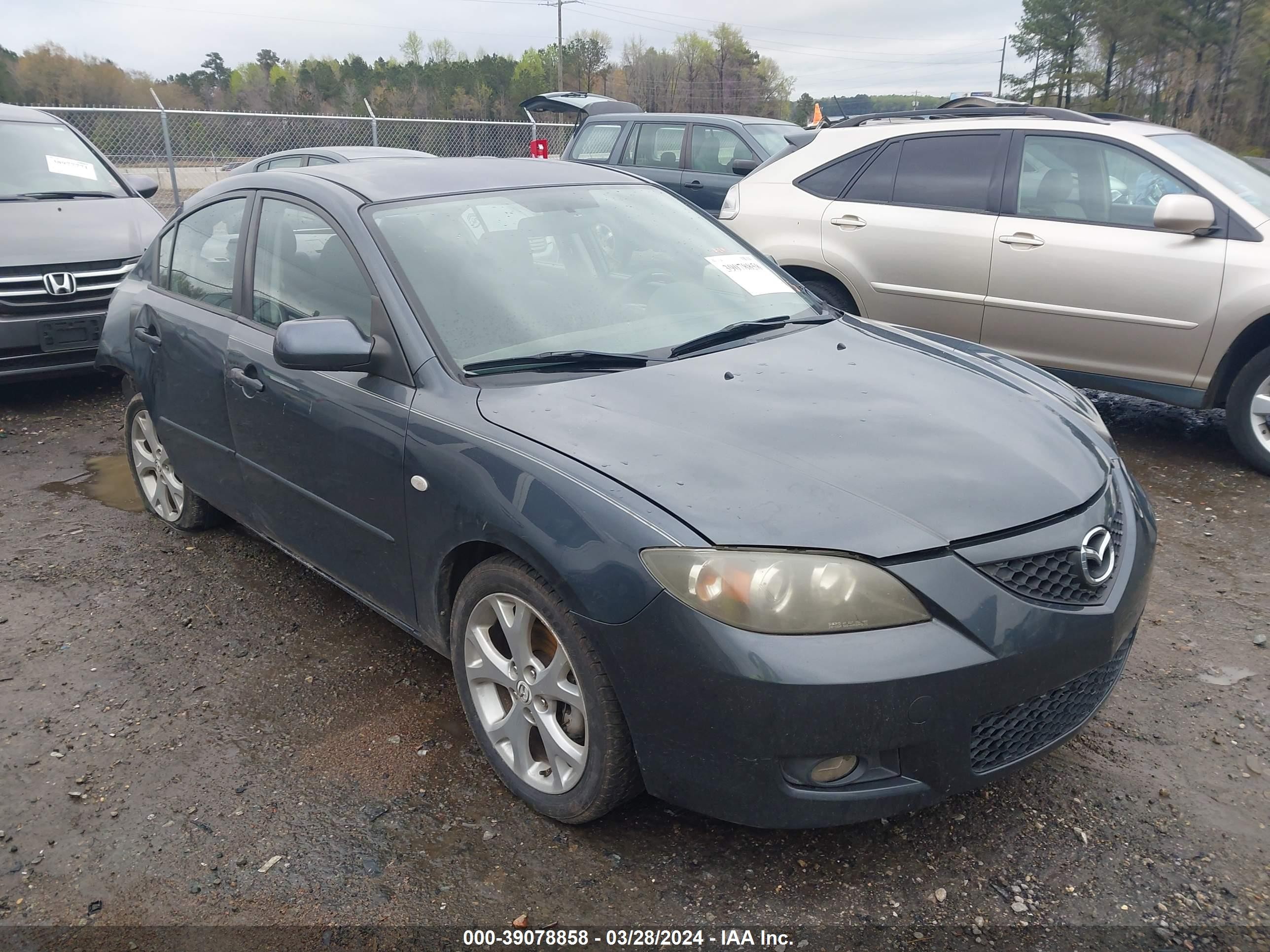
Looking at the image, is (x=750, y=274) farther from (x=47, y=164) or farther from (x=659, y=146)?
(x=659, y=146)

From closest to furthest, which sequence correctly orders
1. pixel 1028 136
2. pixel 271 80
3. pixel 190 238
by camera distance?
pixel 190 238, pixel 1028 136, pixel 271 80

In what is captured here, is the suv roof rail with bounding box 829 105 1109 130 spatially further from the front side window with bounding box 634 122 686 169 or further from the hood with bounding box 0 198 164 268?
the hood with bounding box 0 198 164 268

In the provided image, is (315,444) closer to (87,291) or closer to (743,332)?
(743,332)

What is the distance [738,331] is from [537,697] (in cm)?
141

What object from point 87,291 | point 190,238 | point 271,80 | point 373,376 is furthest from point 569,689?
point 271,80

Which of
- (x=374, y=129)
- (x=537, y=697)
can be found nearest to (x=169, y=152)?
(x=374, y=129)

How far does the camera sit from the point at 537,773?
8.52 feet

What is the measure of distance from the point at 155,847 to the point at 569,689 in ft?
3.89

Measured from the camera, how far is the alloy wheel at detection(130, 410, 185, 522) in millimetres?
4492

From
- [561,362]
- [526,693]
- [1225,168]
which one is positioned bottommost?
[526,693]

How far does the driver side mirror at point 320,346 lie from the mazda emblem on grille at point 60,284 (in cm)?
449

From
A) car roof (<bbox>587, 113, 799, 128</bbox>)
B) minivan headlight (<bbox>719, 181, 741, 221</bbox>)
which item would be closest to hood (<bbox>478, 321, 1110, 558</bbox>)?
minivan headlight (<bbox>719, 181, 741, 221</bbox>)

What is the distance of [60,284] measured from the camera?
6348mm

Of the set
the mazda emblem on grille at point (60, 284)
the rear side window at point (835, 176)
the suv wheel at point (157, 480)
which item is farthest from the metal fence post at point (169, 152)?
the rear side window at point (835, 176)
